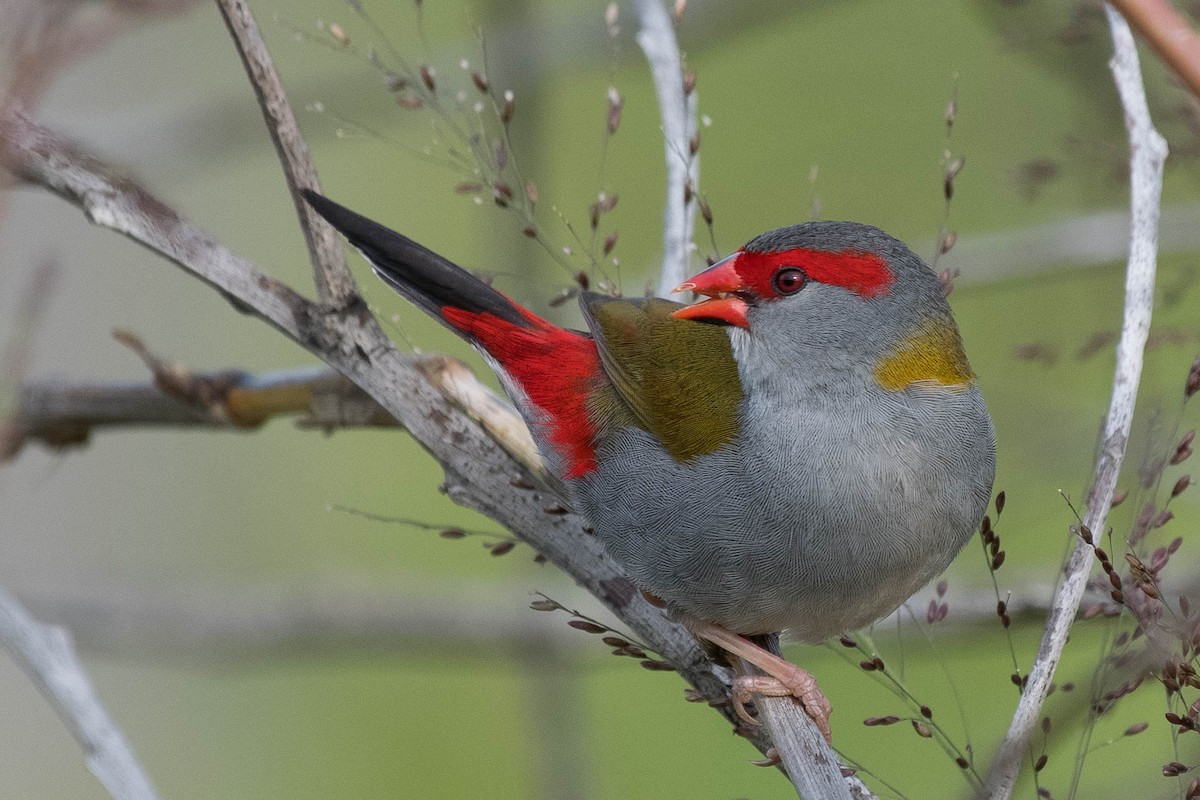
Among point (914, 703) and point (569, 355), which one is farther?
point (569, 355)

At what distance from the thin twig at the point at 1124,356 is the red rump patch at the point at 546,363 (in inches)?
50.0

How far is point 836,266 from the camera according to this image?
3.05 metres

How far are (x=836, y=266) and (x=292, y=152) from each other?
132cm

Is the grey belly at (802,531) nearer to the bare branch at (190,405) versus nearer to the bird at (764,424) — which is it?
the bird at (764,424)

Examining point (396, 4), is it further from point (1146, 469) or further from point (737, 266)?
point (1146, 469)

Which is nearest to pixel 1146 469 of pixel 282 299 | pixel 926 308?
pixel 926 308

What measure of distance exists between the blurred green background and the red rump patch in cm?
17

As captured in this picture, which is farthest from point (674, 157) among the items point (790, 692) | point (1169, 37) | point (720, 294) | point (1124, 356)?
point (1169, 37)

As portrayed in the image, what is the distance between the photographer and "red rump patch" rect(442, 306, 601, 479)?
3.22 meters

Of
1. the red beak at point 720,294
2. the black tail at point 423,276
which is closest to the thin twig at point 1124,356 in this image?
the red beak at point 720,294

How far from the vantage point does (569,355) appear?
11.0ft

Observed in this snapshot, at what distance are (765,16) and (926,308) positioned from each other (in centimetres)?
179

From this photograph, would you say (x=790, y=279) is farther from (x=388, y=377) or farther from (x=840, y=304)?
(x=388, y=377)

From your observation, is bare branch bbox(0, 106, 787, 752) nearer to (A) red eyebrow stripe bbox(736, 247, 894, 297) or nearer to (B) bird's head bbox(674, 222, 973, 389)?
(B) bird's head bbox(674, 222, 973, 389)
